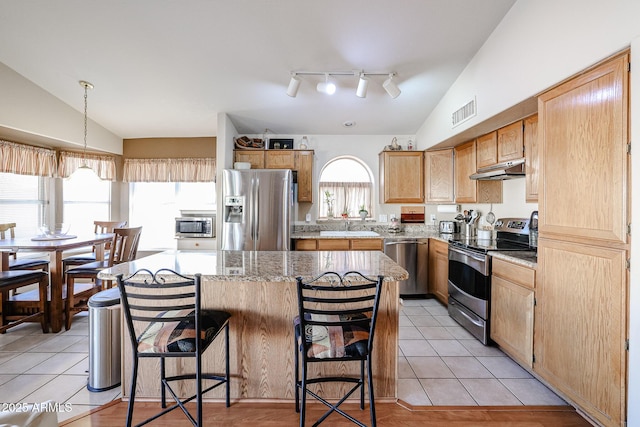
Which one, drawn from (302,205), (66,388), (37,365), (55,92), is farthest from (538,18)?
(55,92)

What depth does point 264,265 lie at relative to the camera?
1.89 metres

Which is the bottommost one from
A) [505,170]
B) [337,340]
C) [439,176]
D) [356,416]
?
A: [356,416]

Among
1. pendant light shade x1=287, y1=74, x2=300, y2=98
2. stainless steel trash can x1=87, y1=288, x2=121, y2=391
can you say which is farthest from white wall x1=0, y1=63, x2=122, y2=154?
stainless steel trash can x1=87, y1=288, x2=121, y2=391

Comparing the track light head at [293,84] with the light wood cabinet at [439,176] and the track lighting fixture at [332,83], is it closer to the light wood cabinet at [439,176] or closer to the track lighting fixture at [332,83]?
the track lighting fixture at [332,83]

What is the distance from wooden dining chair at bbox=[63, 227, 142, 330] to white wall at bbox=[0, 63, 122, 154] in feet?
5.36

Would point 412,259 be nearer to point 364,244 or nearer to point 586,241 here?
point 364,244

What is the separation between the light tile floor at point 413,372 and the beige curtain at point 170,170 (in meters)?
2.49

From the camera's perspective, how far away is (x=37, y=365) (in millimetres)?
2305

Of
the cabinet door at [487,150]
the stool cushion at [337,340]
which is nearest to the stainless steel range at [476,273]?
the cabinet door at [487,150]

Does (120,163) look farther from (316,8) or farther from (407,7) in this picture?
(407,7)

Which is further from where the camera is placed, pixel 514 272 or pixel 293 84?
pixel 293 84

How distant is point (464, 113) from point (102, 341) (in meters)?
3.79

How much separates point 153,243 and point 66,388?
3.17 metres

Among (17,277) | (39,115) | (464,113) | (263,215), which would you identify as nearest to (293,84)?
(263,215)
